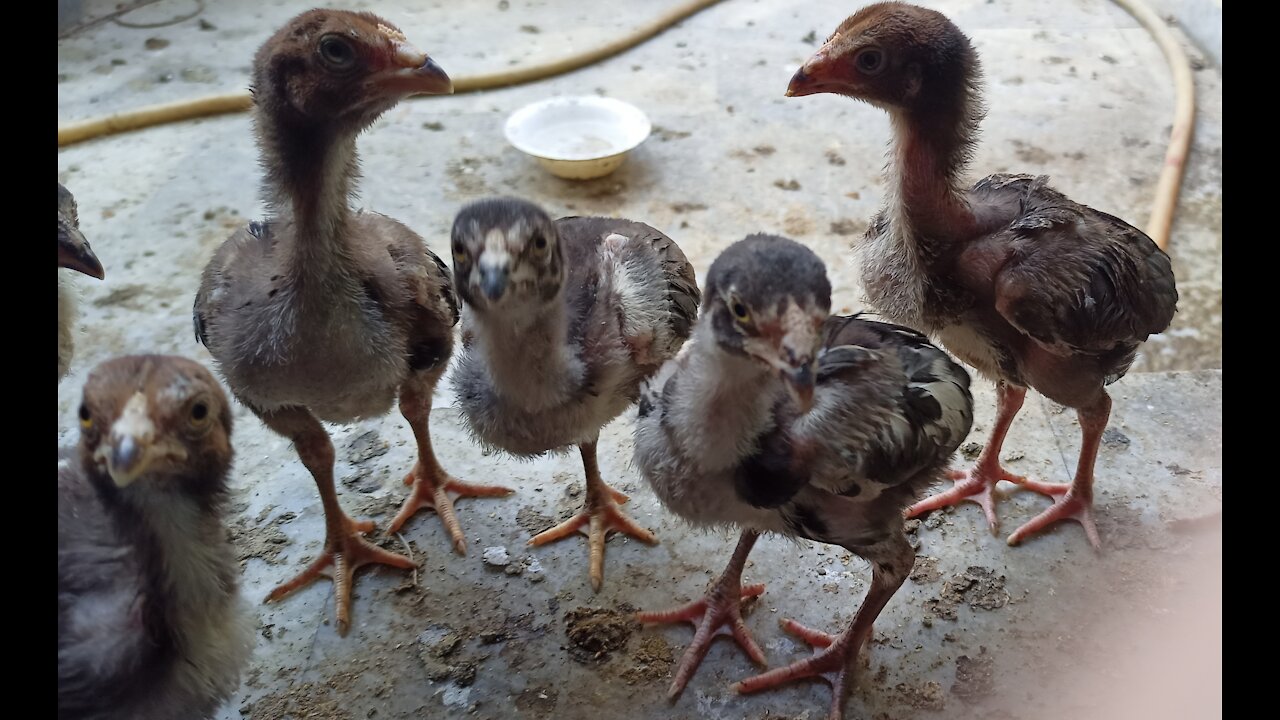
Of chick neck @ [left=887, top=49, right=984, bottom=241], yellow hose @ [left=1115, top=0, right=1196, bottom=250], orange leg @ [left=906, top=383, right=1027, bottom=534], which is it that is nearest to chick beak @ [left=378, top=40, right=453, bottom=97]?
chick neck @ [left=887, top=49, right=984, bottom=241]

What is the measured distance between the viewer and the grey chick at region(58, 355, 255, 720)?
1347 millimetres

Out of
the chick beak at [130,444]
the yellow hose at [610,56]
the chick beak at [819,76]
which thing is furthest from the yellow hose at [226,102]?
the chick beak at [130,444]

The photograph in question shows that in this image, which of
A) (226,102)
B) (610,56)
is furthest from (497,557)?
(610,56)

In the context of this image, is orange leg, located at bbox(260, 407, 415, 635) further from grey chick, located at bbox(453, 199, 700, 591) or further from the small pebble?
grey chick, located at bbox(453, 199, 700, 591)

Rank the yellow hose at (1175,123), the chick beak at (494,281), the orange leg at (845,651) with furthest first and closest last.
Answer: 1. the yellow hose at (1175,123)
2. the orange leg at (845,651)
3. the chick beak at (494,281)

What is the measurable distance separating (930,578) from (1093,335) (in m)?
0.81

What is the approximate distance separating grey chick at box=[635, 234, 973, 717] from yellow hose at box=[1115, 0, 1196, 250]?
1899 mm

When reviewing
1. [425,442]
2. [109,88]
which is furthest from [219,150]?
[425,442]

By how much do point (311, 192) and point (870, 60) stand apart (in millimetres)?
1344

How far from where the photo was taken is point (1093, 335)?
82.0 inches

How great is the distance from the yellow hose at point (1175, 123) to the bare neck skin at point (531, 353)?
243 centimetres

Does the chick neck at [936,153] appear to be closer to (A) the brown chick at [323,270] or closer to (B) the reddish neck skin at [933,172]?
(B) the reddish neck skin at [933,172]

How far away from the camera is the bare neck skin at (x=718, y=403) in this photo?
165 cm

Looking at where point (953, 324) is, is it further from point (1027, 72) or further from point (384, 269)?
point (1027, 72)
